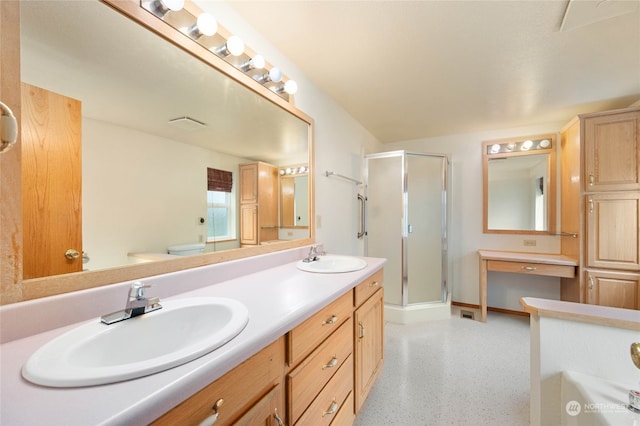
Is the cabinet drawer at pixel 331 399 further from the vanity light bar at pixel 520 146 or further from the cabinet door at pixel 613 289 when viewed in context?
the vanity light bar at pixel 520 146

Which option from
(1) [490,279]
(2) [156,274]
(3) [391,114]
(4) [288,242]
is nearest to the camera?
(2) [156,274]

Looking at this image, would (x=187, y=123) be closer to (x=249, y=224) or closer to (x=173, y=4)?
A: (x=173, y=4)

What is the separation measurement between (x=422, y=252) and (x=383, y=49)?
2523mm

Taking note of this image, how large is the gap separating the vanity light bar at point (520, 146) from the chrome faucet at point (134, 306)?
3.65 meters

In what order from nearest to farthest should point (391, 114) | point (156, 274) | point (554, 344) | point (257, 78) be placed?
point (156, 274) → point (554, 344) → point (257, 78) → point (391, 114)

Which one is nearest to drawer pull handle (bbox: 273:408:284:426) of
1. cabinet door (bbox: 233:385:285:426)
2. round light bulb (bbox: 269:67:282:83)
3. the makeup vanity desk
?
cabinet door (bbox: 233:385:285:426)

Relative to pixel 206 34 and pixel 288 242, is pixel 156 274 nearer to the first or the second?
pixel 288 242

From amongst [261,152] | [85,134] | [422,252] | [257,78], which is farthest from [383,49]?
[422,252]

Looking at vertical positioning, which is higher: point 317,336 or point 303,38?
point 303,38

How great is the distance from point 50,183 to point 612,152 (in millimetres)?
3654

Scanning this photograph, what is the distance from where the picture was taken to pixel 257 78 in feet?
4.60

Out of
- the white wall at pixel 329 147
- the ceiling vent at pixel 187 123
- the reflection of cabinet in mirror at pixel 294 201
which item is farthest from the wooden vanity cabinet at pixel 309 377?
the ceiling vent at pixel 187 123

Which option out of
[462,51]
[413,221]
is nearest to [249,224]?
[462,51]

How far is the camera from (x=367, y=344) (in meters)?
1.47
